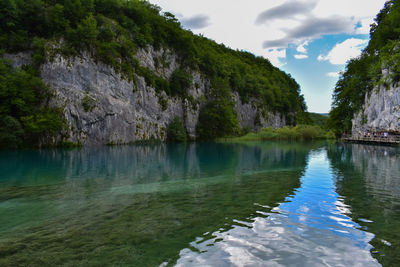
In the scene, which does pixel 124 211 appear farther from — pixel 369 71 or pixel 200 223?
pixel 369 71

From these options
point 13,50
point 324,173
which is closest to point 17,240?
point 324,173

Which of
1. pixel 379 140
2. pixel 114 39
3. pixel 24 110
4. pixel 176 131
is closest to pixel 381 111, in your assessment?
pixel 379 140

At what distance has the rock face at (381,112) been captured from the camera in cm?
4484

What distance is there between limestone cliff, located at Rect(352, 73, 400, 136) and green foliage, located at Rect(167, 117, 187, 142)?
36.0m

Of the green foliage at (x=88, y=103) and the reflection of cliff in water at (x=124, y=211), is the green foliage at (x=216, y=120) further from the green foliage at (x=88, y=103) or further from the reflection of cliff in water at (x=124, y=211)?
the reflection of cliff in water at (x=124, y=211)

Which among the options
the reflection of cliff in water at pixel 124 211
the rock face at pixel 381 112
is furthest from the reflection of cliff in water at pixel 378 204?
the rock face at pixel 381 112

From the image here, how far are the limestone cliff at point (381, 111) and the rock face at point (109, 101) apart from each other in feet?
121

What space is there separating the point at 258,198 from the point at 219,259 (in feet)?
16.8

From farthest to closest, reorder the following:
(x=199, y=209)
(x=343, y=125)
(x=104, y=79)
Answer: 1. (x=343, y=125)
2. (x=104, y=79)
3. (x=199, y=209)

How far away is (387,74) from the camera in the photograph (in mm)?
48188

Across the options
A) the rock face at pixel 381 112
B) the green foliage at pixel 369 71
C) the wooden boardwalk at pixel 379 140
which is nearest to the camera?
the wooden boardwalk at pixel 379 140

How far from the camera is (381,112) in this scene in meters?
49.4

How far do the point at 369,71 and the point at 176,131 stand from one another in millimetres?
41209

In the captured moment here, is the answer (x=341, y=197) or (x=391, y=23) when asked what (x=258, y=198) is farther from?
(x=391, y=23)
